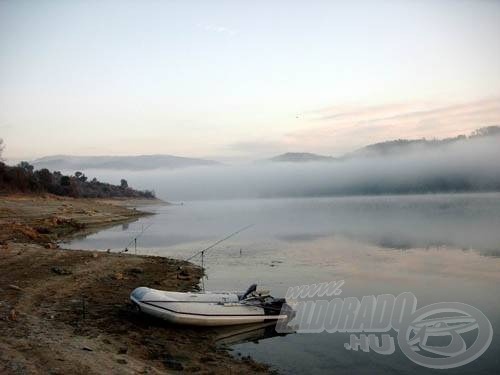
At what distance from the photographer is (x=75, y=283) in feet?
68.9

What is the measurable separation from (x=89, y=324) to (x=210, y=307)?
4.52 meters

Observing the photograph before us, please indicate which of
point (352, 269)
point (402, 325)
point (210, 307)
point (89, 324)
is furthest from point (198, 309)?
point (352, 269)

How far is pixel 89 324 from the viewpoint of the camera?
15.4 meters

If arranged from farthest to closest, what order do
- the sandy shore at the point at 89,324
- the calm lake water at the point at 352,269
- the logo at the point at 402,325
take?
the logo at the point at 402,325
the calm lake water at the point at 352,269
the sandy shore at the point at 89,324

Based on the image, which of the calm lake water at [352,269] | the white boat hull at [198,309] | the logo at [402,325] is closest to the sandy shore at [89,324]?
the white boat hull at [198,309]

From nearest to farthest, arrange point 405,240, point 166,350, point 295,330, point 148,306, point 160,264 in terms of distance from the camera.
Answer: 1. point 166,350
2. point 148,306
3. point 295,330
4. point 160,264
5. point 405,240

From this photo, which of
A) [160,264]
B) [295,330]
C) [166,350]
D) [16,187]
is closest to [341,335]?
[295,330]

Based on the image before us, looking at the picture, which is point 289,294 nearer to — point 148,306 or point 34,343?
point 148,306

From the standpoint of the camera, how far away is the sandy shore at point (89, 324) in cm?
1168

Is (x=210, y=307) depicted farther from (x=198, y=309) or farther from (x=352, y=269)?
(x=352, y=269)

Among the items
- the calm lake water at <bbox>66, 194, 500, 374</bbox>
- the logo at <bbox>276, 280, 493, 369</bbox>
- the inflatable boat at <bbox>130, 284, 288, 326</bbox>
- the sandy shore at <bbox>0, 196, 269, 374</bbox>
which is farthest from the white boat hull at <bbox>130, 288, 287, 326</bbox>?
the calm lake water at <bbox>66, 194, 500, 374</bbox>

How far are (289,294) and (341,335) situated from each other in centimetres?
642

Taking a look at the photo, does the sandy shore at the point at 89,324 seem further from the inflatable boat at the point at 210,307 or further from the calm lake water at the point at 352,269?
the calm lake water at the point at 352,269

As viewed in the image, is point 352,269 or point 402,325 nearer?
point 402,325
